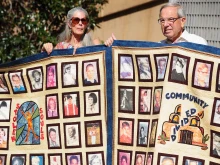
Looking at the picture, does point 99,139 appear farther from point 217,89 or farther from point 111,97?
A: point 217,89

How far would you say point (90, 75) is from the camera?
5.64m

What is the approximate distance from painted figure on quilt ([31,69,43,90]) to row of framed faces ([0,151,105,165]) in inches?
22.4

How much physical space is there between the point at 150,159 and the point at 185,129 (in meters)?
0.37

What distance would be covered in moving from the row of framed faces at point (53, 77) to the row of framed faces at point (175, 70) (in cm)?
29

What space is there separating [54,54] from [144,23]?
3465 mm

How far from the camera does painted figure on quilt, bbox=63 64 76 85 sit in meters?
5.67

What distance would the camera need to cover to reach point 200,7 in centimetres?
791

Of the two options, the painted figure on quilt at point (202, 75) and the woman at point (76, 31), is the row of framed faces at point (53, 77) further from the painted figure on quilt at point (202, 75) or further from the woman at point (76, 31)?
the painted figure on quilt at point (202, 75)

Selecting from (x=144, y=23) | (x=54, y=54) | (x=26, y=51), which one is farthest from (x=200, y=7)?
(x=54, y=54)

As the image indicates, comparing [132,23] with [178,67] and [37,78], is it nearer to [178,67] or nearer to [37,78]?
[37,78]

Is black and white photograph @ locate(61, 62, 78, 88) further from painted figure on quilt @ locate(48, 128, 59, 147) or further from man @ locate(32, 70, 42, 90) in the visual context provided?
painted figure on quilt @ locate(48, 128, 59, 147)

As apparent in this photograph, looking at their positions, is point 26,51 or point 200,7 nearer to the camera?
point 200,7

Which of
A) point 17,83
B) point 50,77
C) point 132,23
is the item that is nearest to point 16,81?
point 17,83

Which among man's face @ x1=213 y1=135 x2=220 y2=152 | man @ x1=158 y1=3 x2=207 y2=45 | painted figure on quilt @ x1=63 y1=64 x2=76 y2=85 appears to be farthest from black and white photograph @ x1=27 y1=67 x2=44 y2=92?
man's face @ x1=213 y1=135 x2=220 y2=152
